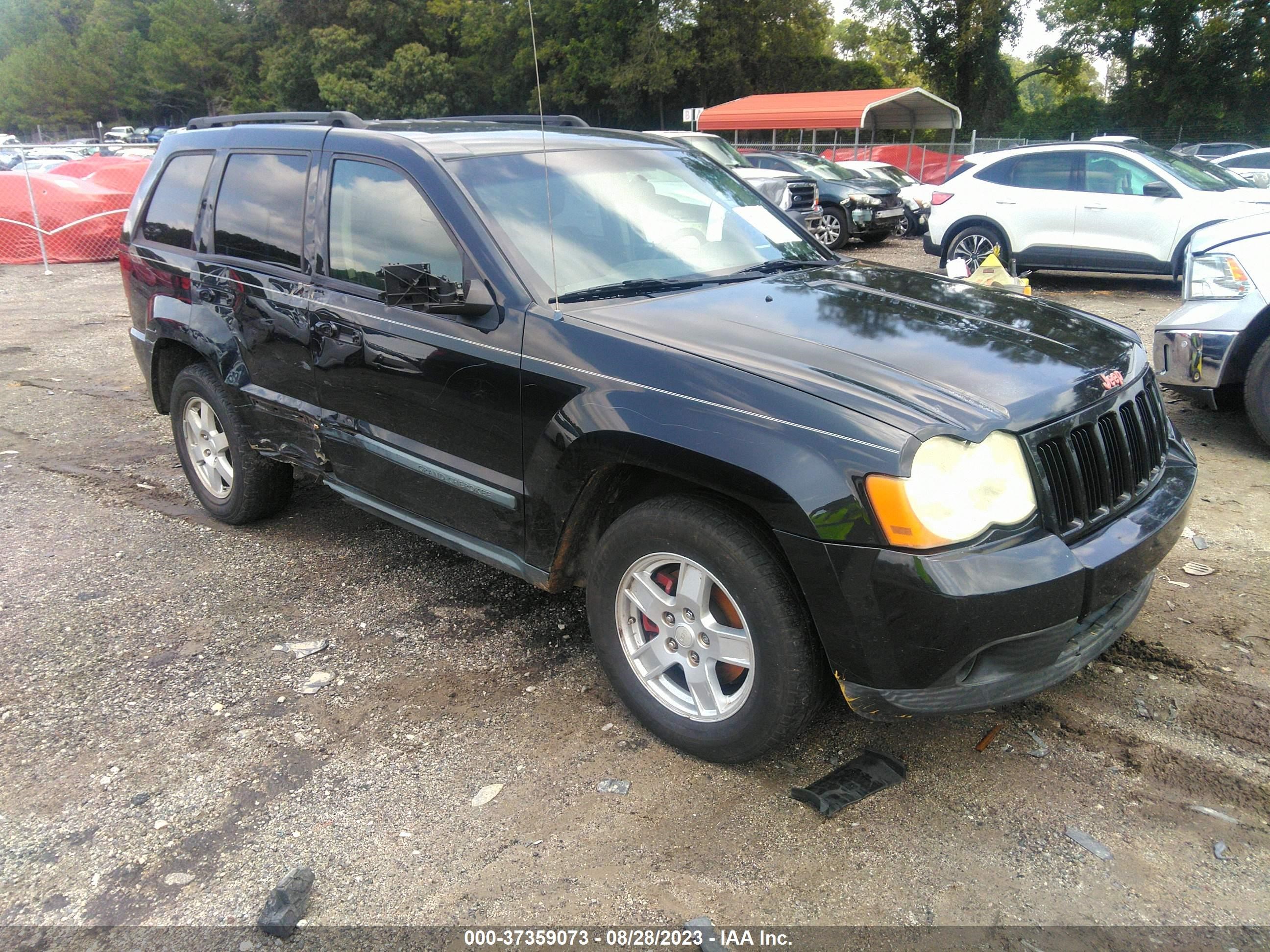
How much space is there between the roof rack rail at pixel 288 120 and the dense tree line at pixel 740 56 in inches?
1139

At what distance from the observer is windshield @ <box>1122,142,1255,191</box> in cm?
1084

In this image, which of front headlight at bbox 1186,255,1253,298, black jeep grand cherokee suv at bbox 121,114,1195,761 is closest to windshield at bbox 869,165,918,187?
front headlight at bbox 1186,255,1253,298

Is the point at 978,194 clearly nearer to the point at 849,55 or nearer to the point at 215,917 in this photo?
the point at 215,917

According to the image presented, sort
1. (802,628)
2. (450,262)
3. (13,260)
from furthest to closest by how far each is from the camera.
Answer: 1. (13,260)
2. (450,262)
3. (802,628)

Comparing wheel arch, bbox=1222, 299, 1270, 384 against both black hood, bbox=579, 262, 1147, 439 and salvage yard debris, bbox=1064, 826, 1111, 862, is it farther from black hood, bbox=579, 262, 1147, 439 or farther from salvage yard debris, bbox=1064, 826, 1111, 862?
salvage yard debris, bbox=1064, 826, 1111, 862

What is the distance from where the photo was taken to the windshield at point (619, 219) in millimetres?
3355

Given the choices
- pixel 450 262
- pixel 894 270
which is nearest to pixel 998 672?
pixel 894 270

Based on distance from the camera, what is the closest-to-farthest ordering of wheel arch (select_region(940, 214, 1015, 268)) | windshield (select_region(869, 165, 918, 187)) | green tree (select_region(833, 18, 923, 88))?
1. wheel arch (select_region(940, 214, 1015, 268))
2. windshield (select_region(869, 165, 918, 187))
3. green tree (select_region(833, 18, 923, 88))

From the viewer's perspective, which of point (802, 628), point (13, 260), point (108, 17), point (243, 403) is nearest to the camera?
point (802, 628)

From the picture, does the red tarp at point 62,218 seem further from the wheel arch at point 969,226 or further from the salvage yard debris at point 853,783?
the salvage yard debris at point 853,783

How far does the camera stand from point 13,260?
15.7m

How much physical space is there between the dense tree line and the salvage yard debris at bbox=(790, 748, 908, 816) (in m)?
32.0

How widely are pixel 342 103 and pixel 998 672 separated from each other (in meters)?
56.4

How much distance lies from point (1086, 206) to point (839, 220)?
505 cm
